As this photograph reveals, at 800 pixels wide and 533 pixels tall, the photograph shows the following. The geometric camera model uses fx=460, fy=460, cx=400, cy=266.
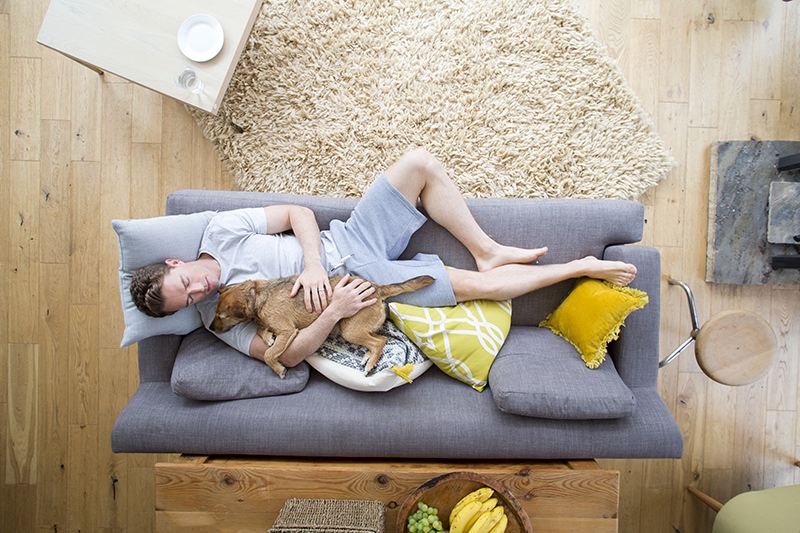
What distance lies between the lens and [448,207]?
1942 millimetres

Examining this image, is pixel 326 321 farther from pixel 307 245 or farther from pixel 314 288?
pixel 307 245

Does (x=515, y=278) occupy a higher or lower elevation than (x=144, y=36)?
lower

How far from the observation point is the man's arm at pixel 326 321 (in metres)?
1.79

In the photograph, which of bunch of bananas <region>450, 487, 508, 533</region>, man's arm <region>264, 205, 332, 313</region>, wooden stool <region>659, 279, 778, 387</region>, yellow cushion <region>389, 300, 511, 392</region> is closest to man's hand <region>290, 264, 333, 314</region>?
man's arm <region>264, 205, 332, 313</region>

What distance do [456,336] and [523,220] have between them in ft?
1.90

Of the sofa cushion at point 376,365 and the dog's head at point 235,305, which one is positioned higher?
the dog's head at point 235,305

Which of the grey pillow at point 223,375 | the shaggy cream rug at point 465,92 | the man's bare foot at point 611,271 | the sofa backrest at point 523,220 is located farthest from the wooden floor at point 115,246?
the grey pillow at point 223,375

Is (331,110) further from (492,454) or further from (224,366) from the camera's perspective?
(492,454)

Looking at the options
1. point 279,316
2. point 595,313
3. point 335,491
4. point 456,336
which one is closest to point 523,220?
point 595,313

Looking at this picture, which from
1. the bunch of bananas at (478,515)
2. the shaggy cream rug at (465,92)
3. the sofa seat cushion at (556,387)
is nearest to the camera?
the bunch of bananas at (478,515)

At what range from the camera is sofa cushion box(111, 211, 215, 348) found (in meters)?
1.73

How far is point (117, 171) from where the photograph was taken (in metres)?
2.42

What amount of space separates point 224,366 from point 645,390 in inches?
68.5

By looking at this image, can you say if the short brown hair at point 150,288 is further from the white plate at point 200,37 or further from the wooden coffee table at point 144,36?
the white plate at point 200,37
